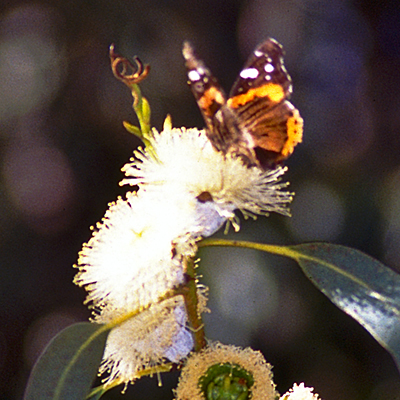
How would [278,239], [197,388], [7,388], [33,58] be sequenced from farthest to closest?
[33,58] < [7,388] < [278,239] < [197,388]

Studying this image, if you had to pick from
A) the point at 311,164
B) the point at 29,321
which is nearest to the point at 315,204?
the point at 311,164

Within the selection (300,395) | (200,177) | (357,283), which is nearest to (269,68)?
(200,177)

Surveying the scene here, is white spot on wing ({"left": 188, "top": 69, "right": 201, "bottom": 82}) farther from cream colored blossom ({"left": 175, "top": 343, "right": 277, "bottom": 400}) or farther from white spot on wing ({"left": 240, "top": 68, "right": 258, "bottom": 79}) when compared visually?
cream colored blossom ({"left": 175, "top": 343, "right": 277, "bottom": 400})

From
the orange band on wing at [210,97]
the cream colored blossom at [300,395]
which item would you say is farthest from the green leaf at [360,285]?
the orange band on wing at [210,97]

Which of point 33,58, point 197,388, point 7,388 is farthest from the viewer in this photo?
point 33,58

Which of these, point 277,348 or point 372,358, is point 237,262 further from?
point 372,358
